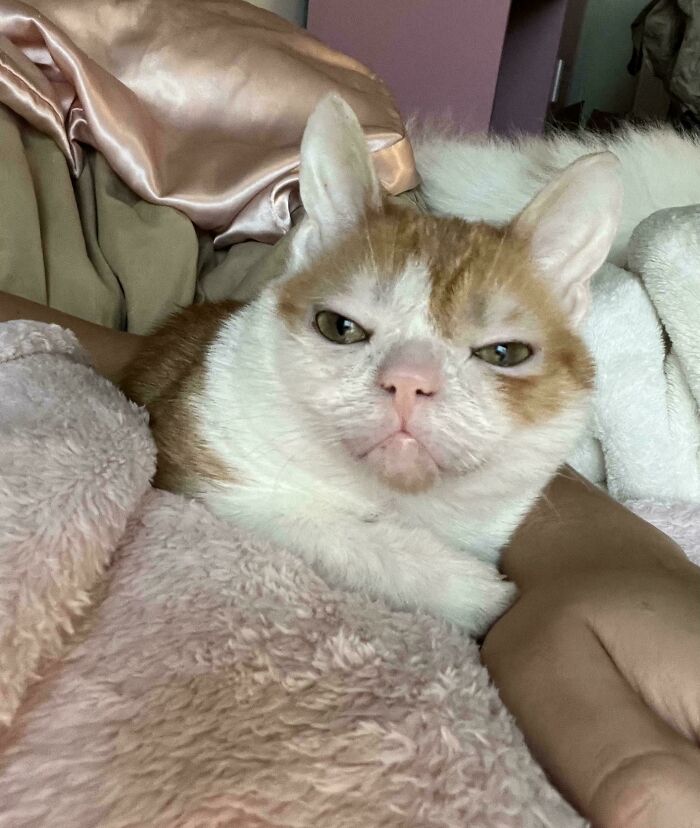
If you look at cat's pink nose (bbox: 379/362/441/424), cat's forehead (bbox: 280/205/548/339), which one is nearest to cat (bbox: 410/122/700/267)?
cat's forehead (bbox: 280/205/548/339)

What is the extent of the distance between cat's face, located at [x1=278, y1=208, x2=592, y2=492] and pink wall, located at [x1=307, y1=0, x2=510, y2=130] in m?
1.22

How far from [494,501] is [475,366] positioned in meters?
0.16

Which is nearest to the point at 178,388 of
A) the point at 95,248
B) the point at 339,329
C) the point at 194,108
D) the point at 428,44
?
the point at 339,329

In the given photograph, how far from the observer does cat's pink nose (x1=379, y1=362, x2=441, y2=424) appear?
→ 59cm

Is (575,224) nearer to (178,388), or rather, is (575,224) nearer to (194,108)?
(178,388)

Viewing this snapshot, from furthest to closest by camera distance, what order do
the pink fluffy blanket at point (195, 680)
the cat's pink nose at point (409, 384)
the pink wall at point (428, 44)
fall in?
the pink wall at point (428, 44) < the cat's pink nose at point (409, 384) < the pink fluffy blanket at point (195, 680)

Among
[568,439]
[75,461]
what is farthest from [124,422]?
[568,439]

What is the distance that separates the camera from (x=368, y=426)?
24.1 inches

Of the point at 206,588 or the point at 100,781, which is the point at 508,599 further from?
the point at 100,781

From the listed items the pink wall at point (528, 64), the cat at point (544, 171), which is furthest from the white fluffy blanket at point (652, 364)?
the pink wall at point (528, 64)

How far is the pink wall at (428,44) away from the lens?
5.92ft

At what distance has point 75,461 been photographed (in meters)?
0.59

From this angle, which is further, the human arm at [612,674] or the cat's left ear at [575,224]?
the cat's left ear at [575,224]

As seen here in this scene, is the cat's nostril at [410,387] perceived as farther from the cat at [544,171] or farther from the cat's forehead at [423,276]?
the cat at [544,171]
